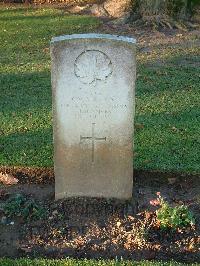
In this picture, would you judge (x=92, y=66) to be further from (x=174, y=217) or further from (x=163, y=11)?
(x=163, y=11)

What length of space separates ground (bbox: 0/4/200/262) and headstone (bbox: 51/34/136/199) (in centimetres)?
23

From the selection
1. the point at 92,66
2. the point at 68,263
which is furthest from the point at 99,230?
the point at 92,66

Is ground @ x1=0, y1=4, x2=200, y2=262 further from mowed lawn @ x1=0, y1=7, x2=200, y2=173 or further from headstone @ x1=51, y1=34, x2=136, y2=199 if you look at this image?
headstone @ x1=51, y1=34, x2=136, y2=199

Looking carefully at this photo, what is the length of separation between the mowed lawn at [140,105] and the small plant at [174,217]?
120cm

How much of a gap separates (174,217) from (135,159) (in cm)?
162

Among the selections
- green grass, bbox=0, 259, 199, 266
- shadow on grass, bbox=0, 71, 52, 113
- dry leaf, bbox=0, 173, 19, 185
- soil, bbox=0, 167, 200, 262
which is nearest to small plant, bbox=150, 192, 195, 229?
soil, bbox=0, 167, 200, 262

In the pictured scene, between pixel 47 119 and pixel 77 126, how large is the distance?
266 centimetres

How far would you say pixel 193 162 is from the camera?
645 cm

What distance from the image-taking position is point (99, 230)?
512cm

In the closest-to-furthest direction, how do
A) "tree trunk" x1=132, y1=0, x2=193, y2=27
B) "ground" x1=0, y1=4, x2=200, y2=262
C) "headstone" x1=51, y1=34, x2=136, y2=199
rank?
1. "headstone" x1=51, y1=34, x2=136, y2=199
2. "ground" x1=0, y1=4, x2=200, y2=262
3. "tree trunk" x1=132, y1=0, x2=193, y2=27

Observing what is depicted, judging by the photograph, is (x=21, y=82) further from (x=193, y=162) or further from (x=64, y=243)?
(x=64, y=243)

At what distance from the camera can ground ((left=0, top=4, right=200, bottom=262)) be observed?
4.95 metres

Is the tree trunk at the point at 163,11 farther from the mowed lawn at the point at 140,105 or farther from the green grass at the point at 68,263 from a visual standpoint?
the green grass at the point at 68,263

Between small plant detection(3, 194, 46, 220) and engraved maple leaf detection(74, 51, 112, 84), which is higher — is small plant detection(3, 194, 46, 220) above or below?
below
